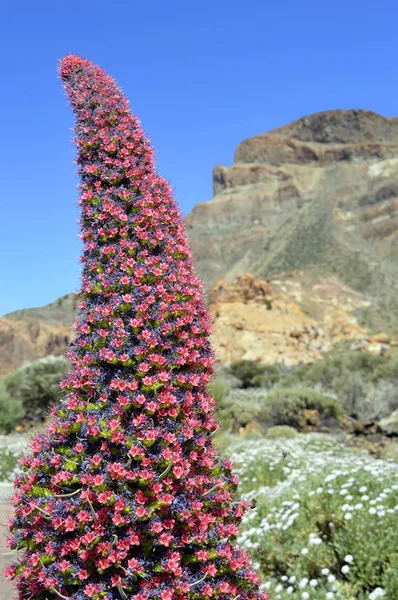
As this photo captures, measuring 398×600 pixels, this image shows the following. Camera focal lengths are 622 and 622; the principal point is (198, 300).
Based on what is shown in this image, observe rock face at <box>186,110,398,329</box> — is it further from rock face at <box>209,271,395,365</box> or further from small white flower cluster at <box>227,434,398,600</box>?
small white flower cluster at <box>227,434,398,600</box>

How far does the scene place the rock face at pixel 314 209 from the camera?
2970 inches

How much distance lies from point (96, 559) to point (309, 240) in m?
83.4

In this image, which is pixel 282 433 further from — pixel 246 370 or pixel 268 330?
pixel 268 330

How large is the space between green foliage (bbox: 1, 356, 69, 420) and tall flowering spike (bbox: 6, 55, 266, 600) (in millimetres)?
15701

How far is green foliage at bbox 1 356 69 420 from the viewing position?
63.0 ft

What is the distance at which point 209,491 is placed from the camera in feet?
10.0

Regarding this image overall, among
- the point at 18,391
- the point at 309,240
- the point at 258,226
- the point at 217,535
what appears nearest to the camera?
the point at 217,535

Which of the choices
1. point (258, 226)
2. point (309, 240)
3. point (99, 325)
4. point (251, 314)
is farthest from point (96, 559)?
point (258, 226)

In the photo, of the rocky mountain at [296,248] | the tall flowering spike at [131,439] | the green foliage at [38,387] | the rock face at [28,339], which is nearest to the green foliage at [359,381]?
the rocky mountain at [296,248]

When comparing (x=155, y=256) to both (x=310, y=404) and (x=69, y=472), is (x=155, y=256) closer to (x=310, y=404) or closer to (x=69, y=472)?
(x=69, y=472)

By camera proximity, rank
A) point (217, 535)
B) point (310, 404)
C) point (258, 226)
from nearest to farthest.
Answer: point (217, 535)
point (310, 404)
point (258, 226)

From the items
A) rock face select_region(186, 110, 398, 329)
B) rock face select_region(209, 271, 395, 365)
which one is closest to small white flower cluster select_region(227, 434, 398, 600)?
rock face select_region(209, 271, 395, 365)

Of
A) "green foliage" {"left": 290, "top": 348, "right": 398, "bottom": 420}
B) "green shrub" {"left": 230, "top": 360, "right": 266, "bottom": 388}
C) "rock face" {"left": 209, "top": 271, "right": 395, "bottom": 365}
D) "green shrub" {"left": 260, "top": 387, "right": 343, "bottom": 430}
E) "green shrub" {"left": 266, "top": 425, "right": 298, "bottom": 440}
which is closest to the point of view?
"green shrub" {"left": 266, "top": 425, "right": 298, "bottom": 440}

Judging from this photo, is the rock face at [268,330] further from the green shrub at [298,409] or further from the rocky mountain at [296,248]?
the green shrub at [298,409]
